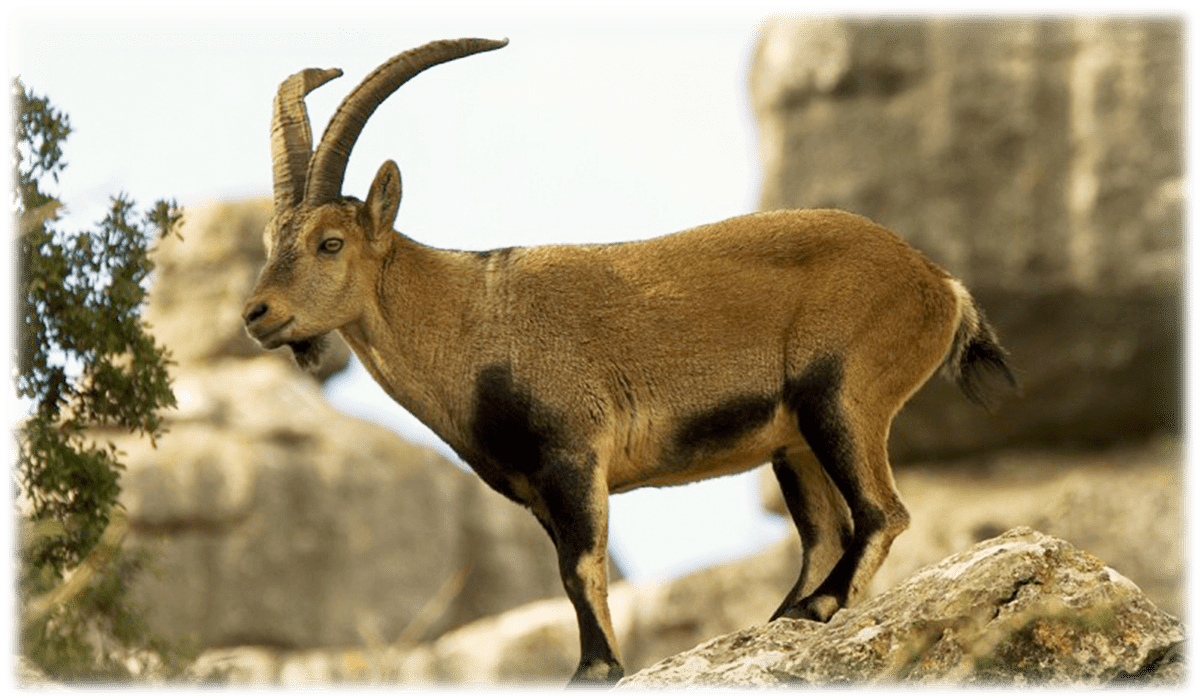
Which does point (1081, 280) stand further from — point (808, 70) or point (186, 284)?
point (186, 284)

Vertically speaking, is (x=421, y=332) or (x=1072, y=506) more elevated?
(x=421, y=332)

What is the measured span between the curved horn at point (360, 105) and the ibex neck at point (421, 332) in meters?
0.53

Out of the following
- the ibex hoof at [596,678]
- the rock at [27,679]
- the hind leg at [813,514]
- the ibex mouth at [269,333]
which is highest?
the ibex mouth at [269,333]

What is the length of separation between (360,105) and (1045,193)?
17.2 meters

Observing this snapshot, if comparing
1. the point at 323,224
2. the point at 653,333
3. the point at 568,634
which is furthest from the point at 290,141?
the point at 568,634

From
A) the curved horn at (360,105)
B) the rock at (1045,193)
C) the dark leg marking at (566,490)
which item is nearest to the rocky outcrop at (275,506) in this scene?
the rock at (1045,193)

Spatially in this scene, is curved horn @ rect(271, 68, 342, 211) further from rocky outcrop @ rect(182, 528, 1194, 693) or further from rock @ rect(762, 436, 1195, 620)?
rock @ rect(762, 436, 1195, 620)

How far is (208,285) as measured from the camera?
31016 mm

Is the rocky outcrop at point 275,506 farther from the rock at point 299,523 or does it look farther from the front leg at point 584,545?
the front leg at point 584,545

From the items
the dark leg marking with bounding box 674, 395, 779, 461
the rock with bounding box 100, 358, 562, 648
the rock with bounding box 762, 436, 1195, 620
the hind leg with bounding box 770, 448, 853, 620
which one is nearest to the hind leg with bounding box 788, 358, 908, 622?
the dark leg marking with bounding box 674, 395, 779, 461

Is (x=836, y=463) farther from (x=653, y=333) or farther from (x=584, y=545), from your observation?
(x=584, y=545)

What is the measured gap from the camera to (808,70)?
89.8ft

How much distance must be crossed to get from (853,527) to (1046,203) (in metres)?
16.7

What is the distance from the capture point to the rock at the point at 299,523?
2834 centimetres
